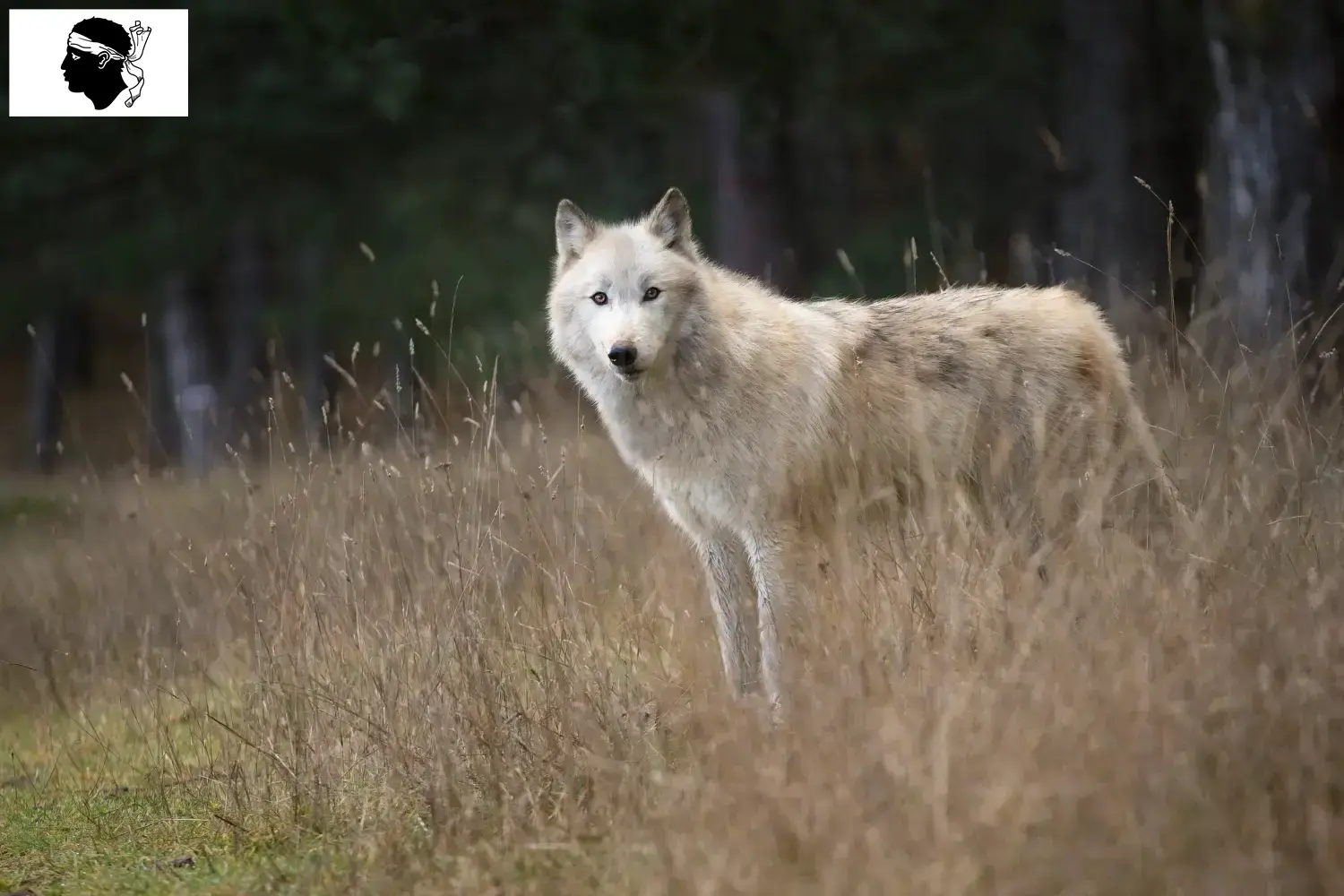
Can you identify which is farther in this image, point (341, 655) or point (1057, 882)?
point (341, 655)

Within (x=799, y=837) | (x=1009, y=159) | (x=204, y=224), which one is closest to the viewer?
(x=799, y=837)

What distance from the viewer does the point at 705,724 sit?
11.8 feet

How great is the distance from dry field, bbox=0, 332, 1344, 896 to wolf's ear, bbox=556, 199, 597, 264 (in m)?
0.92

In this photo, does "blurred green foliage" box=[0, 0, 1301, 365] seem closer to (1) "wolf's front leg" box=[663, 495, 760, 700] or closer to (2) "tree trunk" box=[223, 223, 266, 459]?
(2) "tree trunk" box=[223, 223, 266, 459]

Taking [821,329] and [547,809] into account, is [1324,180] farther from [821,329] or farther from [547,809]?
[547,809]

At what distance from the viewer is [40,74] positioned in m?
9.78

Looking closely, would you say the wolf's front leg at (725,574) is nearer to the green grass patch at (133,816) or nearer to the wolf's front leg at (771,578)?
the wolf's front leg at (771,578)

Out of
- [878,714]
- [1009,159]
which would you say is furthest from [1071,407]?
[1009,159]

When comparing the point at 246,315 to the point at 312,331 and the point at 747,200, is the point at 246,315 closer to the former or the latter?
the point at 312,331

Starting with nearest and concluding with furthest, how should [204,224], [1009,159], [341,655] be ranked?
1. [341,655]
2. [204,224]
3. [1009,159]

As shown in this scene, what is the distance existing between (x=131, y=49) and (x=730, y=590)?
619 centimetres

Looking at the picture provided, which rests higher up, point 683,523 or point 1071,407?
point 1071,407

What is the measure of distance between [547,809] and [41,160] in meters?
10.4

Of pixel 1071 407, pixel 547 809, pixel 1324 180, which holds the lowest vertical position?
pixel 547 809
